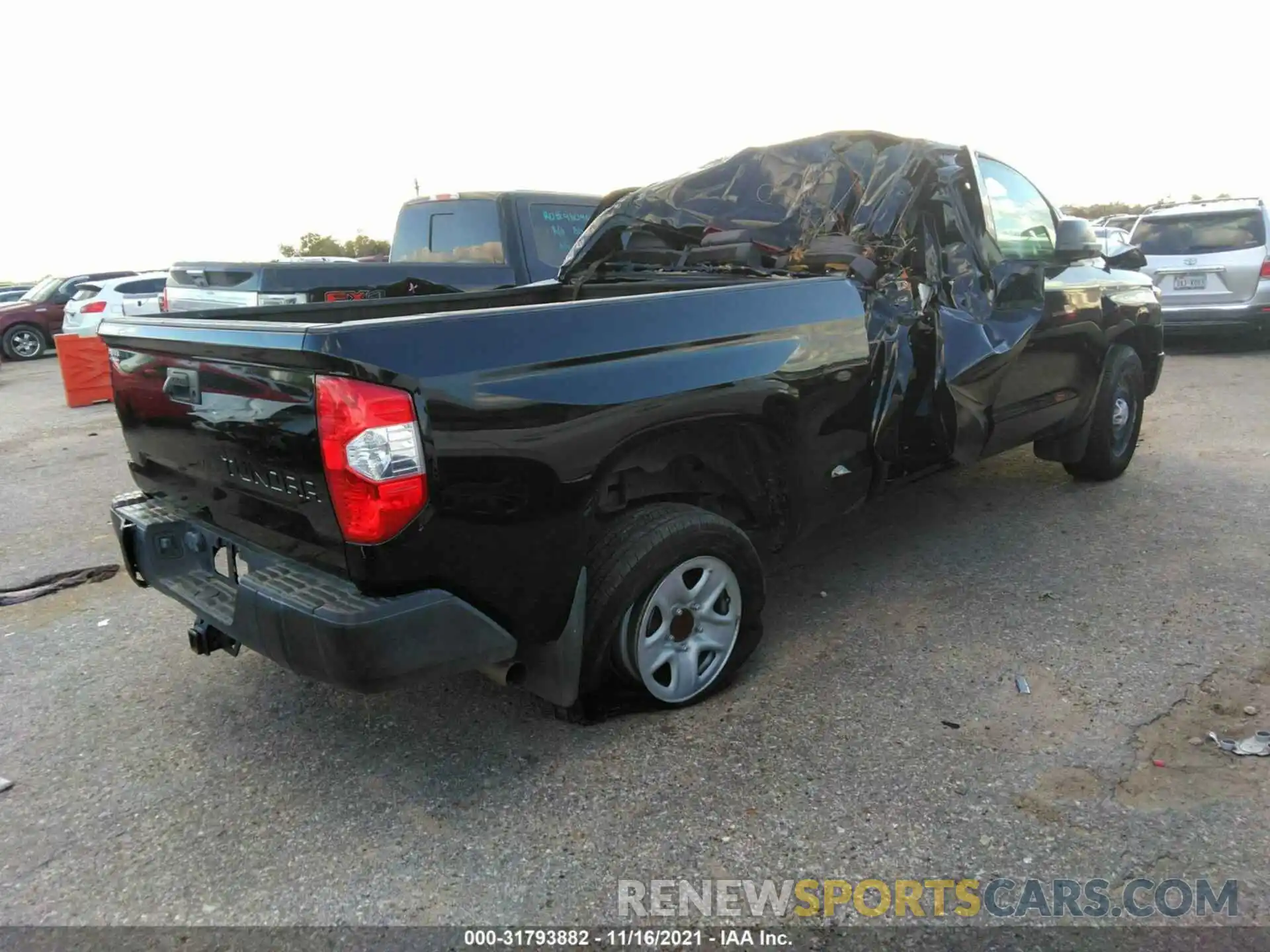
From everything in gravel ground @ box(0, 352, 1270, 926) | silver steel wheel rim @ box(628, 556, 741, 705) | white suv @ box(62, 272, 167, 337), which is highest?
white suv @ box(62, 272, 167, 337)

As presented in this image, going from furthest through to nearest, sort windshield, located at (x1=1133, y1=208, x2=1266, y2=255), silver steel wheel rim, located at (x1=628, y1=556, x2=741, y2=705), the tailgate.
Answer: windshield, located at (x1=1133, y1=208, x2=1266, y2=255), silver steel wheel rim, located at (x1=628, y1=556, x2=741, y2=705), the tailgate

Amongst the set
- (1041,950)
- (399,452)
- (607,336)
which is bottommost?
(1041,950)

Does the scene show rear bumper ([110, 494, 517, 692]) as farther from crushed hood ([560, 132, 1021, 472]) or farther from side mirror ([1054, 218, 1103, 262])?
side mirror ([1054, 218, 1103, 262])

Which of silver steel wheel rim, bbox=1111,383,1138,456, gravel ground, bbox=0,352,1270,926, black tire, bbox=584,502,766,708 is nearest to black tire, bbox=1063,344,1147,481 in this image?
silver steel wheel rim, bbox=1111,383,1138,456

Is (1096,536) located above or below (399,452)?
below

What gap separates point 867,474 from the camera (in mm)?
A: 3729

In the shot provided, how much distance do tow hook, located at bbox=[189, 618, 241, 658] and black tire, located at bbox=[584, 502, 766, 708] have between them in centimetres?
113

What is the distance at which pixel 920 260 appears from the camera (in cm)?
401

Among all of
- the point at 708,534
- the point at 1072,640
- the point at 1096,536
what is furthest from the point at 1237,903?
the point at 1096,536

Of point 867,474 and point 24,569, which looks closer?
point 867,474

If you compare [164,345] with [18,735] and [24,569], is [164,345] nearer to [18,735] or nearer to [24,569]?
[18,735]

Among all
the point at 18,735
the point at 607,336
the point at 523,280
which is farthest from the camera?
the point at 523,280

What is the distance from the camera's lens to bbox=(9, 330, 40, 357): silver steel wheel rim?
1708 cm

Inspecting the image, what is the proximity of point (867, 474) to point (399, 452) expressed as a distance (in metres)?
2.14
